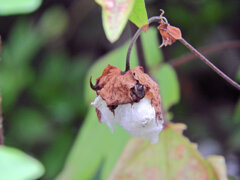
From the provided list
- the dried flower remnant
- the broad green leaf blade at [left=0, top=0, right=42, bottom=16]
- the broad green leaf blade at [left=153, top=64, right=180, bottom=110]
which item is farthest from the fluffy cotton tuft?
the broad green leaf blade at [left=153, top=64, right=180, bottom=110]

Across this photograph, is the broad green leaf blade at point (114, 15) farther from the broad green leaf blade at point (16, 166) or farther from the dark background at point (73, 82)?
the dark background at point (73, 82)

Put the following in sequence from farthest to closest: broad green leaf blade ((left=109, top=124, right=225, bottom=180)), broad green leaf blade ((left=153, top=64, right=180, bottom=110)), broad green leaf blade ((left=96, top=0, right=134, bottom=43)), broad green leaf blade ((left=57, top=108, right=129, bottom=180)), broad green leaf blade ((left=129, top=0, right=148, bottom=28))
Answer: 1. broad green leaf blade ((left=153, top=64, right=180, bottom=110))
2. broad green leaf blade ((left=57, top=108, right=129, bottom=180))
3. broad green leaf blade ((left=109, top=124, right=225, bottom=180))
4. broad green leaf blade ((left=129, top=0, right=148, bottom=28))
5. broad green leaf blade ((left=96, top=0, right=134, bottom=43))

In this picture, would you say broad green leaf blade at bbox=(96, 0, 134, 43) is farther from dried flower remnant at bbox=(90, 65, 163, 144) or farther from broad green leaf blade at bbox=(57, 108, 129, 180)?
broad green leaf blade at bbox=(57, 108, 129, 180)

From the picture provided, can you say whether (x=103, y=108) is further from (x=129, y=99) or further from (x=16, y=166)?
(x=16, y=166)

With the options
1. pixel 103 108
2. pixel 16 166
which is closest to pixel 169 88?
pixel 103 108

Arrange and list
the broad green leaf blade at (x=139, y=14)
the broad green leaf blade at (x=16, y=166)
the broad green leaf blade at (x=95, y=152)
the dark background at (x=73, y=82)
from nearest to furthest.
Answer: the broad green leaf blade at (x=16, y=166)
the broad green leaf blade at (x=139, y=14)
the broad green leaf blade at (x=95, y=152)
the dark background at (x=73, y=82)

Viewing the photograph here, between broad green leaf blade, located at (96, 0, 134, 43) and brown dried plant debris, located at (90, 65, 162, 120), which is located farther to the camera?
brown dried plant debris, located at (90, 65, 162, 120)

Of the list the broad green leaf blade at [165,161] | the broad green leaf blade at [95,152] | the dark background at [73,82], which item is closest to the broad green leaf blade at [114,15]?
the broad green leaf blade at [165,161]

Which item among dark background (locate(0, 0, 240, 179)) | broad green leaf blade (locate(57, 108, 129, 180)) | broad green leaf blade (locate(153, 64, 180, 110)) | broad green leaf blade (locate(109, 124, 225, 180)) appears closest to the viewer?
broad green leaf blade (locate(109, 124, 225, 180))
